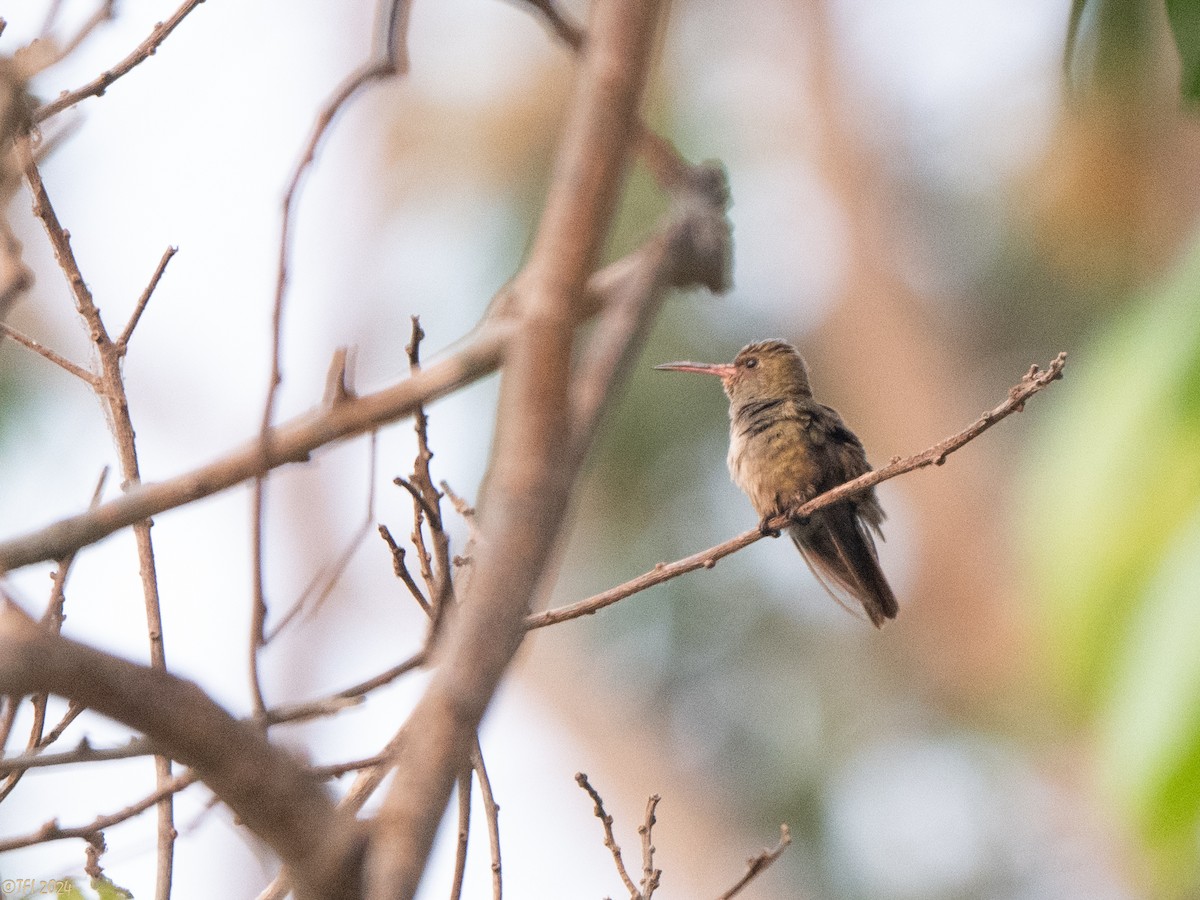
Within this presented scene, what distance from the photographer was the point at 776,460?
18.5 ft

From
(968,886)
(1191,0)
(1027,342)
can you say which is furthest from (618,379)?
(1027,342)

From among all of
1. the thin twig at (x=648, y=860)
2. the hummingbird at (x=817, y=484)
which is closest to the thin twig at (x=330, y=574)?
the thin twig at (x=648, y=860)

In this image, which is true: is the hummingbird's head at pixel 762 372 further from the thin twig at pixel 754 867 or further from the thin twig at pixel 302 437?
the thin twig at pixel 302 437

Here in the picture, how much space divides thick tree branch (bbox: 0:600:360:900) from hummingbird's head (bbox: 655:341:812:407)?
489 cm

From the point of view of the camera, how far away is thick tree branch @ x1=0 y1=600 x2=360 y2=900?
3.90 ft

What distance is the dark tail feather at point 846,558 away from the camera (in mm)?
5629

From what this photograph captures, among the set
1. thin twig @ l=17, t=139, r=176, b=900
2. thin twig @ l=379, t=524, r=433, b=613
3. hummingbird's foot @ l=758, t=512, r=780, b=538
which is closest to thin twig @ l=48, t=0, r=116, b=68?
thin twig @ l=17, t=139, r=176, b=900

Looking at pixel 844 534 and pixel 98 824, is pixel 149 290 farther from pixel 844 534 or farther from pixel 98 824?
pixel 844 534

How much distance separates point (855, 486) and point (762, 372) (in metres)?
2.37

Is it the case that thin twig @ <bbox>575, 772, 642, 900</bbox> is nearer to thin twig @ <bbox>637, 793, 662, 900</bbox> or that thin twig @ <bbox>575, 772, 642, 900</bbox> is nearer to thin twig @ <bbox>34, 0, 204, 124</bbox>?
thin twig @ <bbox>637, 793, 662, 900</bbox>

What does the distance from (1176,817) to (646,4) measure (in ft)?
2.82

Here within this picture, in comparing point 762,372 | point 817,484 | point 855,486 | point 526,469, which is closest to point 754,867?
point 855,486

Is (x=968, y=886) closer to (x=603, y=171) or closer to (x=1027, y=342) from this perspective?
(x=1027, y=342)

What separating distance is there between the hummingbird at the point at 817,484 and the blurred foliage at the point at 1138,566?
389 centimetres
